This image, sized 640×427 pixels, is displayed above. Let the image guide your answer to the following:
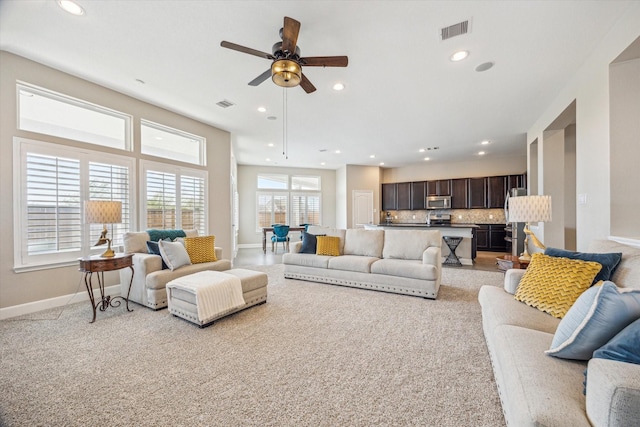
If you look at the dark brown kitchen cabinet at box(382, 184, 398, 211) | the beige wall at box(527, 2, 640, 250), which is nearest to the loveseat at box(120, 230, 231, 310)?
the beige wall at box(527, 2, 640, 250)

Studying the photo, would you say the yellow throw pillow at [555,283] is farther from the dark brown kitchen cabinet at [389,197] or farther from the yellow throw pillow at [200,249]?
the dark brown kitchen cabinet at [389,197]

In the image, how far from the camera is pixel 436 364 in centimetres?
199

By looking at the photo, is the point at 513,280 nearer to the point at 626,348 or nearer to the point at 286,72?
the point at 626,348

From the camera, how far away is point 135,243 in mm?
3492

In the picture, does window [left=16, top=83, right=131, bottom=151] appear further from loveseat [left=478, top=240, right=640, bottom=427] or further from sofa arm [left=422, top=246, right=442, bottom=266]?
loveseat [left=478, top=240, right=640, bottom=427]

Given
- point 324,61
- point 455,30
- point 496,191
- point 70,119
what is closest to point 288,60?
point 324,61

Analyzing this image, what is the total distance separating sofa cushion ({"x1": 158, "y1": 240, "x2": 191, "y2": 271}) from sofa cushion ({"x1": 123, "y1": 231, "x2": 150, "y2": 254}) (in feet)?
1.44

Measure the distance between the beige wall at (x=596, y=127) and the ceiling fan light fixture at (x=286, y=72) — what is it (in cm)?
295

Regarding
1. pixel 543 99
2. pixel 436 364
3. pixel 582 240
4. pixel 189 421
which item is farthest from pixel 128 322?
pixel 543 99

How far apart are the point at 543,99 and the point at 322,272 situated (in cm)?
446

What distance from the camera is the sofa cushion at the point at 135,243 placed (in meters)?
3.45

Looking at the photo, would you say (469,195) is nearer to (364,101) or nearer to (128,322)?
(364,101)

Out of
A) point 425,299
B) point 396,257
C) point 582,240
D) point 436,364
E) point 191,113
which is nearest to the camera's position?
point 436,364

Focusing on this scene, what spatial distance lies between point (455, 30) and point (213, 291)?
360cm
